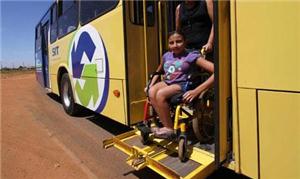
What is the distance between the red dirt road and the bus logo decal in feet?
1.90

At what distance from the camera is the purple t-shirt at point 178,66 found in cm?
329

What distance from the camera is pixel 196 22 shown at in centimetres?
362

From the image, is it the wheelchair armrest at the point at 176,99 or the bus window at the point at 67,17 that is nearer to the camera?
the wheelchair armrest at the point at 176,99

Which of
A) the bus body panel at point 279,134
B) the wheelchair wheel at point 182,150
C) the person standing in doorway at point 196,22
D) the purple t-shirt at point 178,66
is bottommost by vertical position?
the wheelchair wheel at point 182,150

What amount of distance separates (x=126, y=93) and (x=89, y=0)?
Result: 1.99 meters

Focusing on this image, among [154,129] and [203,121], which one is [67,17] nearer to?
[154,129]

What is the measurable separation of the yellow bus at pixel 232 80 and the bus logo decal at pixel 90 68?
0.08m

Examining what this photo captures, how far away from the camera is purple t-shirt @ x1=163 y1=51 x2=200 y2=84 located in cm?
329

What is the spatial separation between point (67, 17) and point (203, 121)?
4.29m

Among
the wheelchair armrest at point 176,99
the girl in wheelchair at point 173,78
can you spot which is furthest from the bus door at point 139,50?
the wheelchair armrest at point 176,99

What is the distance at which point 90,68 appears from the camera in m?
4.93

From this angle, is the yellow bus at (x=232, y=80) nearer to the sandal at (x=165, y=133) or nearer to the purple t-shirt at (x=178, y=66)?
the sandal at (x=165, y=133)

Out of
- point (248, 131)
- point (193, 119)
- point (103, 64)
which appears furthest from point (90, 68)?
point (248, 131)

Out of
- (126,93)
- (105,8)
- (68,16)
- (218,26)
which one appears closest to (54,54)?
(68,16)
